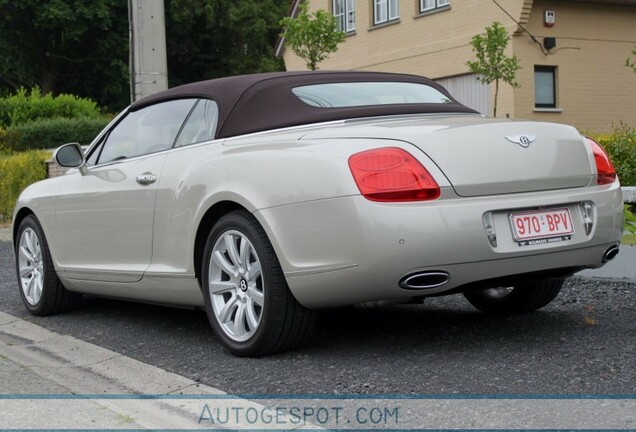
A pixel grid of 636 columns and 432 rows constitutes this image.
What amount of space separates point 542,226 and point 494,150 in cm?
Result: 41

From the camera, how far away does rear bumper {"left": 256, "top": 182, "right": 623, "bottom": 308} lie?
441 centimetres

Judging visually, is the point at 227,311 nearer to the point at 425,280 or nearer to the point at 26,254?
the point at 425,280

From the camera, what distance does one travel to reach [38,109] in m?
27.4

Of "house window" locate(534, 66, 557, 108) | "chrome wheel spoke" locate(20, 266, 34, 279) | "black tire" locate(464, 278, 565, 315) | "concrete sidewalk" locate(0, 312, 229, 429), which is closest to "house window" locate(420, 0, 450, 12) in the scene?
"house window" locate(534, 66, 557, 108)

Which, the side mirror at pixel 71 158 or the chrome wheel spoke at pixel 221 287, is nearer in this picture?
the chrome wheel spoke at pixel 221 287

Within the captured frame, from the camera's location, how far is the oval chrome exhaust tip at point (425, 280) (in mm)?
4477

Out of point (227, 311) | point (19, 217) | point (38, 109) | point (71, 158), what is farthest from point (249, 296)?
point (38, 109)

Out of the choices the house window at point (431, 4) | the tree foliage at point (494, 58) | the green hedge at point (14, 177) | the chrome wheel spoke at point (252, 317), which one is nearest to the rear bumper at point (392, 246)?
the chrome wheel spoke at point (252, 317)

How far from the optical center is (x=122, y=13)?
151 ft

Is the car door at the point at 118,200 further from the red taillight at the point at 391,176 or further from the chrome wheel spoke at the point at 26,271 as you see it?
the red taillight at the point at 391,176

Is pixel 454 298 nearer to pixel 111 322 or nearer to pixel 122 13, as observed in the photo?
pixel 111 322

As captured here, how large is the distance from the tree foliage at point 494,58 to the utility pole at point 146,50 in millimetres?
10742

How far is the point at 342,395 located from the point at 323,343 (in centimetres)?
107

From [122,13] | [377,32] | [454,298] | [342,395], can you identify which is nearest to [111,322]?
[454,298]
